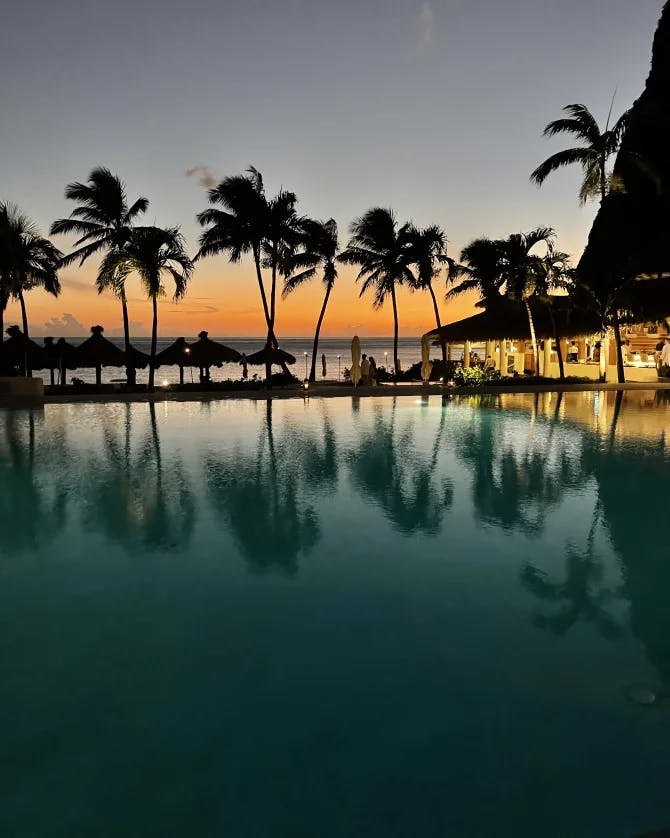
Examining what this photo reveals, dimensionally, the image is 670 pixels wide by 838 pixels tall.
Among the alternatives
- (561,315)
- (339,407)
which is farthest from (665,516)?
(561,315)

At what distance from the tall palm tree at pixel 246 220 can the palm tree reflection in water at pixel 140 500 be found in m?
15.5

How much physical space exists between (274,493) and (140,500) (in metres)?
2.03

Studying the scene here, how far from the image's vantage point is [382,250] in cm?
3234

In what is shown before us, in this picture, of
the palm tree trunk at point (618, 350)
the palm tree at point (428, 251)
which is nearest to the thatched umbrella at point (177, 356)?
the palm tree at point (428, 251)

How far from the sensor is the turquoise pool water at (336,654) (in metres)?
3.02

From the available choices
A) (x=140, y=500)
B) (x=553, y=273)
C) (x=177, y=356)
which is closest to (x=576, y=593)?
(x=140, y=500)

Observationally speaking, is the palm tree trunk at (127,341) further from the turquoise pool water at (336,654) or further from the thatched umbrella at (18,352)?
the turquoise pool water at (336,654)

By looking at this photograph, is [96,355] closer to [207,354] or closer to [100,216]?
[207,354]

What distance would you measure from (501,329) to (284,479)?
24.7 meters

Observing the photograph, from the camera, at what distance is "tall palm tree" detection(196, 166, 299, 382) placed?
2652 centimetres

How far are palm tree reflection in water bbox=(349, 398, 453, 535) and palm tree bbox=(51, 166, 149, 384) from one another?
15331 mm

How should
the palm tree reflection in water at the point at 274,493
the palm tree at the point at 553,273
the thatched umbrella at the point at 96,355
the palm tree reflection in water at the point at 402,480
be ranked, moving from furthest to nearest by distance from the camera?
the palm tree at the point at 553,273, the thatched umbrella at the point at 96,355, the palm tree reflection in water at the point at 402,480, the palm tree reflection in water at the point at 274,493

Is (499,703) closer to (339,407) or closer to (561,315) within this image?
(339,407)

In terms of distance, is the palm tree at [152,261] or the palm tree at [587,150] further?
the palm tree at [587,150]
